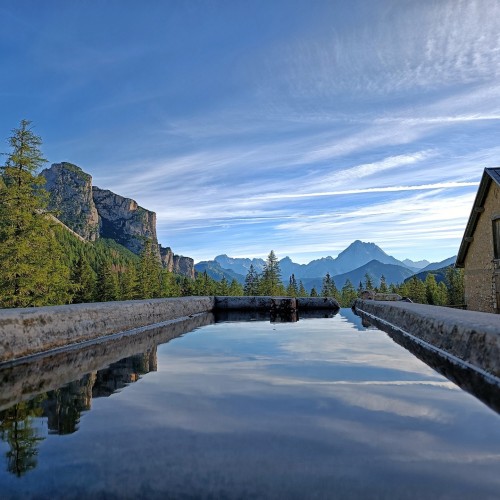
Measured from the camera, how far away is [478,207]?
22219mm

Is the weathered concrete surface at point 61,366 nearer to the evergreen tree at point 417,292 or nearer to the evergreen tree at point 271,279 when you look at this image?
the evergreen tree at point 271,279

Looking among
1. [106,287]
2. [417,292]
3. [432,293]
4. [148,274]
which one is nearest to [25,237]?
[148,274]

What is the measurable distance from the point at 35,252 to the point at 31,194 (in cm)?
383

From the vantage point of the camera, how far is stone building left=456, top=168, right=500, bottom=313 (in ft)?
67.5

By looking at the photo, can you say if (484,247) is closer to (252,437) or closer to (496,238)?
(496,238)

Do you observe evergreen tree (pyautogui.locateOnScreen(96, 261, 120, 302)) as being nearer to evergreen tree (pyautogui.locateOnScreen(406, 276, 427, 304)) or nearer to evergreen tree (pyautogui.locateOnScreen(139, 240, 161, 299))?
evergreen tree (pyautogui.locateOnScreen(139, 240, 161, 299))

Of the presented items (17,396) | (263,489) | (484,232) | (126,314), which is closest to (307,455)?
(263,489)

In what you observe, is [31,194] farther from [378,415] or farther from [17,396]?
[378,415]

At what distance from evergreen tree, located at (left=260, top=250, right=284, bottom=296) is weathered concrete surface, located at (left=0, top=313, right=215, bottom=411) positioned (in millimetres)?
81510

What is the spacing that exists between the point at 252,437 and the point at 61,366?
11.2 feet

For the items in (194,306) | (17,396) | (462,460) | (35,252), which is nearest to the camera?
(462,460)

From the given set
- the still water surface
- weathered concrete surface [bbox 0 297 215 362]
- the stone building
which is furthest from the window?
the still water surface

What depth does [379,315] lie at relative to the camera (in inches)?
583

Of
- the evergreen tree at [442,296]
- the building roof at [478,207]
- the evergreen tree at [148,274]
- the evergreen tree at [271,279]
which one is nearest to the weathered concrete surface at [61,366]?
the building roof at [478,207]
